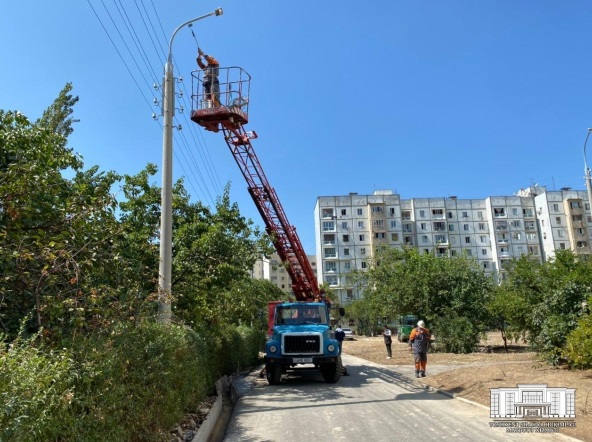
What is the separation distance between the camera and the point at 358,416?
9156 mm

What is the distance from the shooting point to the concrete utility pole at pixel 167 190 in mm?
9797

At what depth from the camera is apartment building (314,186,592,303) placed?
94812 millimetres

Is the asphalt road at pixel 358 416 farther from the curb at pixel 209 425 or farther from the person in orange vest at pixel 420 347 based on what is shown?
the person in orange vest at pixel 420 347

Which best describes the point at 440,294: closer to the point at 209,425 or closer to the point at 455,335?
the point at 455,335

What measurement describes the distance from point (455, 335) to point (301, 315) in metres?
11.9

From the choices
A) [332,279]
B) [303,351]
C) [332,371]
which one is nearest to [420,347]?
[332,371]

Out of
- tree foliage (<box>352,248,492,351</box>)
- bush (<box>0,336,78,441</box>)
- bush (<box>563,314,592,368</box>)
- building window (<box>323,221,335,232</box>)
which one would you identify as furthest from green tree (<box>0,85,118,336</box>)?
building window (<box>323,221,335,232</box>)

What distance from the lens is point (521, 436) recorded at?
23.6 ft

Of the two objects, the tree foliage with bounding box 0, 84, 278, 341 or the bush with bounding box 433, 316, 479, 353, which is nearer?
the tree foliage with bounding box 0, 84, 278, 341

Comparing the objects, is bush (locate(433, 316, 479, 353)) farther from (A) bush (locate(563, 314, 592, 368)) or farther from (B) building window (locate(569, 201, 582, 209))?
(B) building window (locate(569, 201, 582, 209))

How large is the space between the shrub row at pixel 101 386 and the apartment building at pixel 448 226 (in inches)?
3373

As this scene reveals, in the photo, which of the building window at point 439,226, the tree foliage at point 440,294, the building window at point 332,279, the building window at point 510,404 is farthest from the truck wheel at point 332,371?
the building window at point 439,226

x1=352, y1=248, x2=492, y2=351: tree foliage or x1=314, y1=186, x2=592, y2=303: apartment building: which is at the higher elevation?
x1=314, y1=186, x2=592, y2=303: apartment building

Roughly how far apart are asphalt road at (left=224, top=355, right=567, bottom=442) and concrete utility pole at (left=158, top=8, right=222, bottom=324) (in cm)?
291
